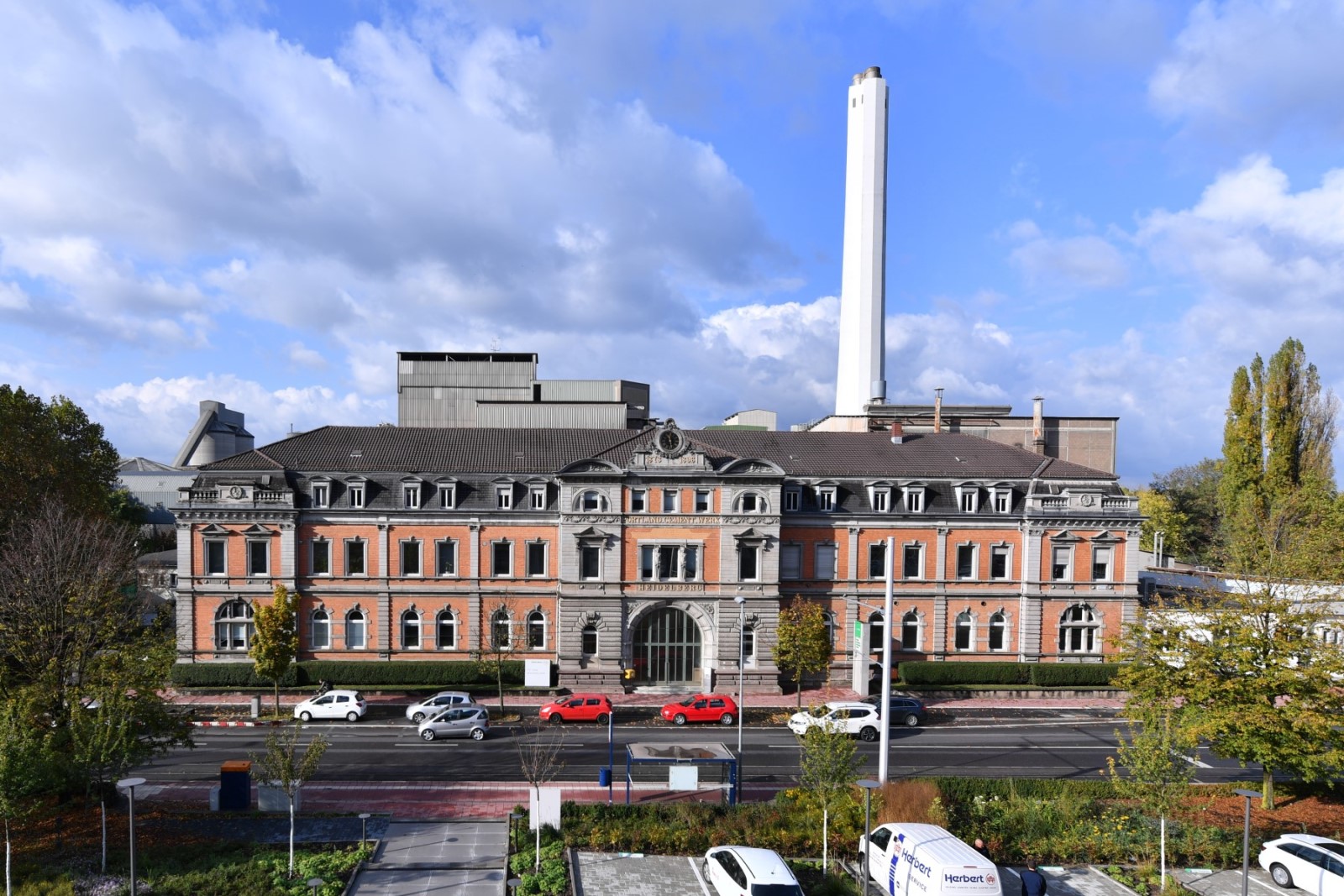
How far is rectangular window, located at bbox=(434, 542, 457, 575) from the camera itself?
50812 millimetres

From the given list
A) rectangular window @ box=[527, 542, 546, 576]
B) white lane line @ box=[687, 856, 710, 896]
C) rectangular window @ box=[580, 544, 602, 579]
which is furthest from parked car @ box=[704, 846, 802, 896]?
rectangular window @ box=[527, 542, 546, 576]

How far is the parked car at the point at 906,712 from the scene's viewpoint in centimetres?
4284

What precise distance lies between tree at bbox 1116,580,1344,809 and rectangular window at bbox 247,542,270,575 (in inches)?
1740

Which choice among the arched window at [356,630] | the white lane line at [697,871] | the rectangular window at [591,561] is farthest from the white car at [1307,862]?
the arched window at [356,630]

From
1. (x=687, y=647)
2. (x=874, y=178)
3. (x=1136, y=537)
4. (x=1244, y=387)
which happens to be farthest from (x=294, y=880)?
(x=874, y=178)

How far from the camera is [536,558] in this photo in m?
50.9

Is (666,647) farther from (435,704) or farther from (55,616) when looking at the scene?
(55,616)

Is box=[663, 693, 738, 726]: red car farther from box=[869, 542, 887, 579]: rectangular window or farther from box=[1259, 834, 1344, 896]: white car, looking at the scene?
box=[1259, 834, 1344, 896]: white car

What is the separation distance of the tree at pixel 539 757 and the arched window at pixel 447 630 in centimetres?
1159

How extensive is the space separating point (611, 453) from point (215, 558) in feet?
78.0

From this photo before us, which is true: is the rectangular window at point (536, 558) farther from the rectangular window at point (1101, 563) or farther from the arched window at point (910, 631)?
the rectangular window at point (1101, 563)

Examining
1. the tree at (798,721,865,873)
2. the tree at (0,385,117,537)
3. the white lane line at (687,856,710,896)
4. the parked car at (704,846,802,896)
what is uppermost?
the tree at (0,385,117,537)

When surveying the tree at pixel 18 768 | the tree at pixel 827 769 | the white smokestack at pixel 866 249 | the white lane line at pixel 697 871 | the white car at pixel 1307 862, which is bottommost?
the white lane line at pixel 697 871

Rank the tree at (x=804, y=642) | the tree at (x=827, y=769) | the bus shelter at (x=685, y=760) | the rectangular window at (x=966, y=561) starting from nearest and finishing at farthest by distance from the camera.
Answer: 1. the tree at (x=827, y=769)
2. the bus shelter at (x=685, y=760)
3. the tree at (x=804, y=642)
4. the rectangular window at (x=966, y=561)
